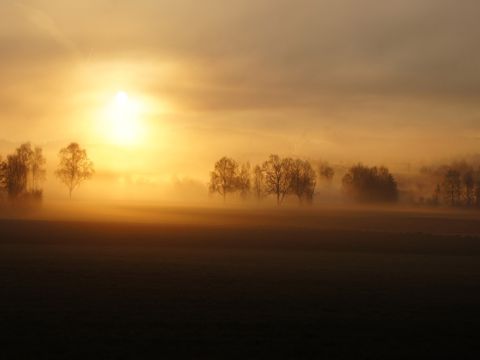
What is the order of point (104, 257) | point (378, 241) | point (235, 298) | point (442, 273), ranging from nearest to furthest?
point (235, 298)
point (442, 273)
point (104, 257)
point (378, 241)

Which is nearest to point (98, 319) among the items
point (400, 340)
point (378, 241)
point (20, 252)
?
point (400, 340)

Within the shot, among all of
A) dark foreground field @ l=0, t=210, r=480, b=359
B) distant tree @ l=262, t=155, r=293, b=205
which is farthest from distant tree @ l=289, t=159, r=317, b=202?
dark foreground field @ l=0, t=210, r=480, b=359

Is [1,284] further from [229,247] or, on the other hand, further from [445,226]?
[445,226]

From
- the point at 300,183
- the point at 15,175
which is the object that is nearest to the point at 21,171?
the point at 15,175

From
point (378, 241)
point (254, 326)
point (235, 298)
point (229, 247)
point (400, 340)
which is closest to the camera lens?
point (400, 340)

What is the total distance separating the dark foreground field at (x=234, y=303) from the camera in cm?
1179

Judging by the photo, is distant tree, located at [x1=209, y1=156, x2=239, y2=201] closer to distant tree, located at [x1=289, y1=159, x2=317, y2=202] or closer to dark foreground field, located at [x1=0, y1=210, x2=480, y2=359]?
distant tree, located at [x1=289, y1=159, x2=317, y2=202]

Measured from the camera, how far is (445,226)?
6425cm

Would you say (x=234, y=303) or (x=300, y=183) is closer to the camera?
(x=234, y=303)

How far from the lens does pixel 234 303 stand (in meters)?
16.1

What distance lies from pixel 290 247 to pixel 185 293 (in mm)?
20309

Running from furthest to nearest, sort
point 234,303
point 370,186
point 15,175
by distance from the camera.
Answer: point 370,186
point 15,175
point 234,303

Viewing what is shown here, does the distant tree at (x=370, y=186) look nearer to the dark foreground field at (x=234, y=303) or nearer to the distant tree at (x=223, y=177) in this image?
the distant tree at (x=223, y=177)

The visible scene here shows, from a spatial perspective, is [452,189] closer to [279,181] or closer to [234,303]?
[279,181]
